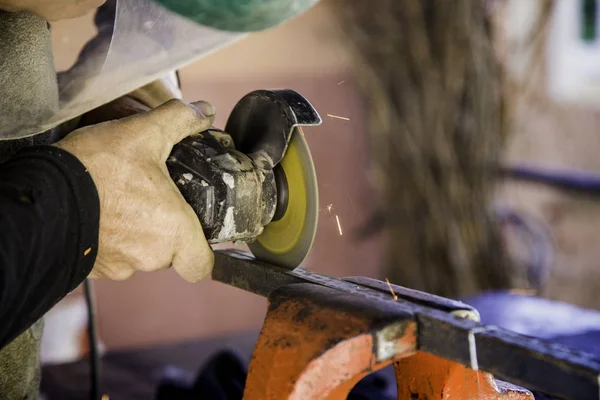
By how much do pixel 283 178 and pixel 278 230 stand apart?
0.09 m

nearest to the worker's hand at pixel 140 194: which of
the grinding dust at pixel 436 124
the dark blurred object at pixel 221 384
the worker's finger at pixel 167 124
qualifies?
the worker's finger at pixel 167 124

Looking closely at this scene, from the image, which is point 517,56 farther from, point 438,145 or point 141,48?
point 141,48

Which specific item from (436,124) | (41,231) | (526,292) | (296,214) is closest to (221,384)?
(296,214)

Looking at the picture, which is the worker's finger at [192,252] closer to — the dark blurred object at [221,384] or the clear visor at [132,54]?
the clear visor at [132,54]

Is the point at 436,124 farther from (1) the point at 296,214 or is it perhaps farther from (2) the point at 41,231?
(2) the point at 41,231

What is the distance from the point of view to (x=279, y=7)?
0.95 metres

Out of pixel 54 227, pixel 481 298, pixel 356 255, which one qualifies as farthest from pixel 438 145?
pixel 54 227

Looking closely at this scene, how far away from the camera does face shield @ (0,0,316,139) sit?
3.21 ft

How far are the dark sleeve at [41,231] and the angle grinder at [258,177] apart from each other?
19cm

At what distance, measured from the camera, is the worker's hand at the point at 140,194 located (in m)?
0.91

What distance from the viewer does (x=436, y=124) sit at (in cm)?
325

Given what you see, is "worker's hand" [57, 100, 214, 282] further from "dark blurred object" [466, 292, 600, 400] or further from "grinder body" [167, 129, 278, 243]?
"dark blurred object" [466, 292, 600, 400]

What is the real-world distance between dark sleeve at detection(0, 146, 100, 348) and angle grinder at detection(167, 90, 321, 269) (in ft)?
0.61

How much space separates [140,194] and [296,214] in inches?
11.0
